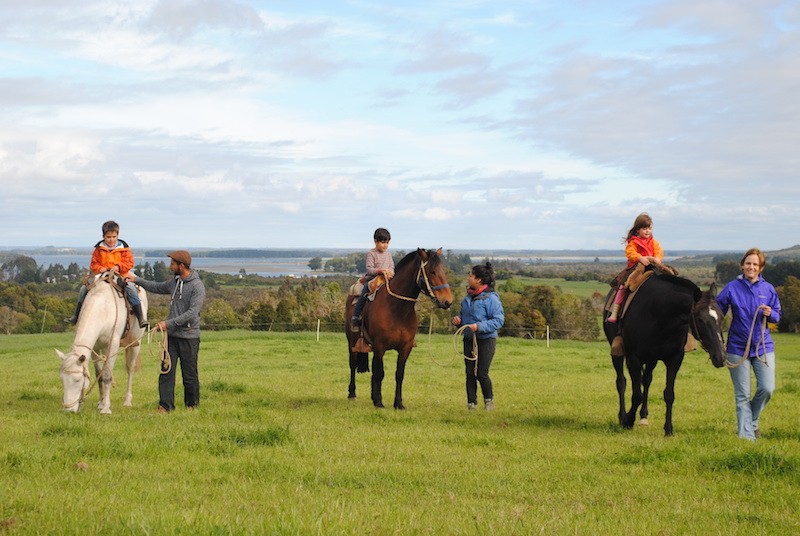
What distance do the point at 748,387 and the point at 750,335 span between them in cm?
67

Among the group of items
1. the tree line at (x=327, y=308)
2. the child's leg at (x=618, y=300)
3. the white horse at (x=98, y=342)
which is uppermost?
the child's leg at (x=618, y=300)

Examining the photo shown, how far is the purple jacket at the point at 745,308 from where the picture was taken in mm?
9203

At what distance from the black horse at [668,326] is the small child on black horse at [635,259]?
0.18 m

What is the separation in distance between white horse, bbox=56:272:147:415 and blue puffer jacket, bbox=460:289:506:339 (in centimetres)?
516

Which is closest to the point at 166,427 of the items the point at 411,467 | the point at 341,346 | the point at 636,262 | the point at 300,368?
the point at 411,467

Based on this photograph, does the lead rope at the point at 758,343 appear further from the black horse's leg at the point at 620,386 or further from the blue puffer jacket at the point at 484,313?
the blue puffer jacket at the point at 484,313

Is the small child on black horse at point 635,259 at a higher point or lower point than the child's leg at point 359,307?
higher

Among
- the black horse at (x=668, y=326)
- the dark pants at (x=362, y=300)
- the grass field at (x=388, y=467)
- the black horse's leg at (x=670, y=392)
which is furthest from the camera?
the dark pants at (x=362, y=300)

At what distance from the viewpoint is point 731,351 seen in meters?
9.32

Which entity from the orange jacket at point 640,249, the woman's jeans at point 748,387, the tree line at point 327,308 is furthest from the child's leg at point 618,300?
the tree line at point 327,308

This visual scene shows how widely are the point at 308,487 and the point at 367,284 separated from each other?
6.20 m

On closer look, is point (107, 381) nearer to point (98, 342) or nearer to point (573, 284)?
point (98, 342)

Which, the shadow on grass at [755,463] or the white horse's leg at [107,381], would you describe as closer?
the shadow on grass at [755,463]

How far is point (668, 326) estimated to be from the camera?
32.1ft
